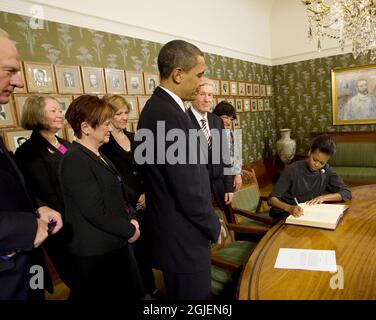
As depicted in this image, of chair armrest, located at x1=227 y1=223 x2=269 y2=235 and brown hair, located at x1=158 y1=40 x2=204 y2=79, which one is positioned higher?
brown hair, located at x1=158 y1=40 x2=204 y2=79

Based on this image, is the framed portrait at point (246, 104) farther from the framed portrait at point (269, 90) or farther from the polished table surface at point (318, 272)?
the polished table surface at point (318, 272)

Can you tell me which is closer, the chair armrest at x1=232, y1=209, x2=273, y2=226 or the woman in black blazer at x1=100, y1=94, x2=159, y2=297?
the woman in black blazer at x1=100, y1=94, x2=159, y2=297

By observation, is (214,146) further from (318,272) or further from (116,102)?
(318,272)

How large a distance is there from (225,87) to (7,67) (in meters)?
4.52

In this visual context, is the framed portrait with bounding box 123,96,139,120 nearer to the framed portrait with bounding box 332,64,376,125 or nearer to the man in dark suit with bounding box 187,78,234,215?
the man in dark suit with bounding box 187,78,234,215

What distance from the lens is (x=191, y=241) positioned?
1.43m

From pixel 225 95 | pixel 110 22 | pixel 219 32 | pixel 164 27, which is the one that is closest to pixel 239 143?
pixel 225 95

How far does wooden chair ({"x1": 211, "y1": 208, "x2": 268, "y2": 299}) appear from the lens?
175 cm

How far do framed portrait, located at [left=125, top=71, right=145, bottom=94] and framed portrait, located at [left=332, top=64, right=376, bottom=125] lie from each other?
4.22 m

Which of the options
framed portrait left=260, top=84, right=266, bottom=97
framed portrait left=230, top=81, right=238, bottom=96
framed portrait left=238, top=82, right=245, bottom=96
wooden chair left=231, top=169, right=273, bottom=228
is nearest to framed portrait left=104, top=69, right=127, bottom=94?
wooden chair left=231, top=169, right=273, bottom=228

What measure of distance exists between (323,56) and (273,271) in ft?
19.3

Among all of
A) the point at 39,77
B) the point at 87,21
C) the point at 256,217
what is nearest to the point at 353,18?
the point at 256,217

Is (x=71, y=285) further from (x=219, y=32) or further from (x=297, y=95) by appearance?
(x=297, y=95)

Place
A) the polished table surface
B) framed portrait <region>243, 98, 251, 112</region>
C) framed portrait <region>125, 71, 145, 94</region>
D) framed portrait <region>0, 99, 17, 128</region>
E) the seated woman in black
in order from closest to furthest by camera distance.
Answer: the polished table surface < the seated woman in black < framed portrait <region>0, 99, 17, 128</region> < framed portrait <region>125, 71, 145, 94</region> < framed portrait <region>243, 98, 251, 112</region>
